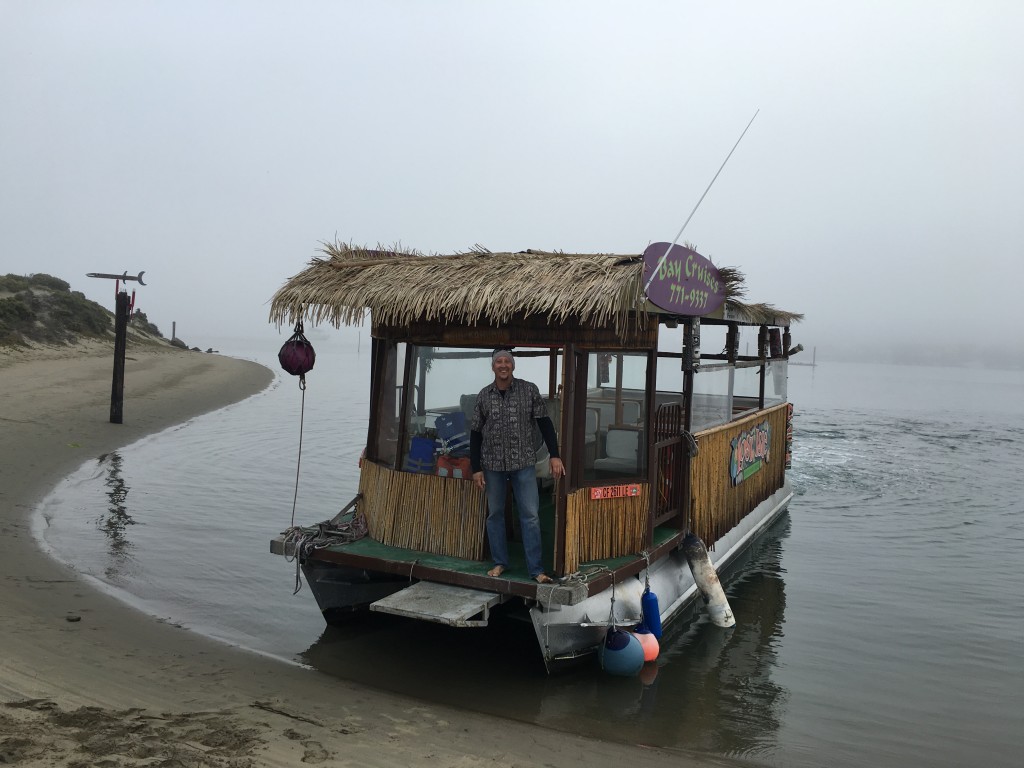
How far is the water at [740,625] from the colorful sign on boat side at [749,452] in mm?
1298

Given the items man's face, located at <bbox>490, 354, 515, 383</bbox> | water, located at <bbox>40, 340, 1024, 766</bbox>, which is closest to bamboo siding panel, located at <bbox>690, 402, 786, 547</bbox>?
water, located at <bbox>40, 340, 1024, 766</bbox>

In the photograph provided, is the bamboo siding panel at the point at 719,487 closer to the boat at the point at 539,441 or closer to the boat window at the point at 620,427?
the boat at the point at 539,441

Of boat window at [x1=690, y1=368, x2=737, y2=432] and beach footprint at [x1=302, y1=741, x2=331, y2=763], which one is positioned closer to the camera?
beach footprint at [x1=302, y1=741, x2=331, y2=763]

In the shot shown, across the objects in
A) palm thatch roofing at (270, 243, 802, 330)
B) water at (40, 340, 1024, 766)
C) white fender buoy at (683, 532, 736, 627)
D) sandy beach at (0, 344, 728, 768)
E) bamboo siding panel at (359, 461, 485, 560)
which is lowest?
water at (40, 340, 1024, 766)

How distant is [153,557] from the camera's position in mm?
9062

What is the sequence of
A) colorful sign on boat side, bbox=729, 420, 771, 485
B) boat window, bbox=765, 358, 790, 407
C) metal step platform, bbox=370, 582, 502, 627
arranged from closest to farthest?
metal step platform, bbox=370, 582, 502, 627 < colorful sign on boat side, bbox=729, 420, 771, 485 < boat window, bbox=765, 358, 790, 407

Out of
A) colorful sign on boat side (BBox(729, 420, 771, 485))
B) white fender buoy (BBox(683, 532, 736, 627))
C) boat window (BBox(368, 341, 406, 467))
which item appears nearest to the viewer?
boat window (BBox(368, 341, 406, 467))

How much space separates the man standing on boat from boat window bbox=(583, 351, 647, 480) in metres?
0.55

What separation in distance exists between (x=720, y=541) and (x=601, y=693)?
387 centimetres

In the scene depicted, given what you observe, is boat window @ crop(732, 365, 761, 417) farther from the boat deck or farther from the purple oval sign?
the boat deck

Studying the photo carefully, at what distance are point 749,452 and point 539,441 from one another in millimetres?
4965

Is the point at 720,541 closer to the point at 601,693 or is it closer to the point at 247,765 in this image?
the point at 601,693

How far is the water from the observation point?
570 cm

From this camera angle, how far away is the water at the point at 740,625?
18.7ft
